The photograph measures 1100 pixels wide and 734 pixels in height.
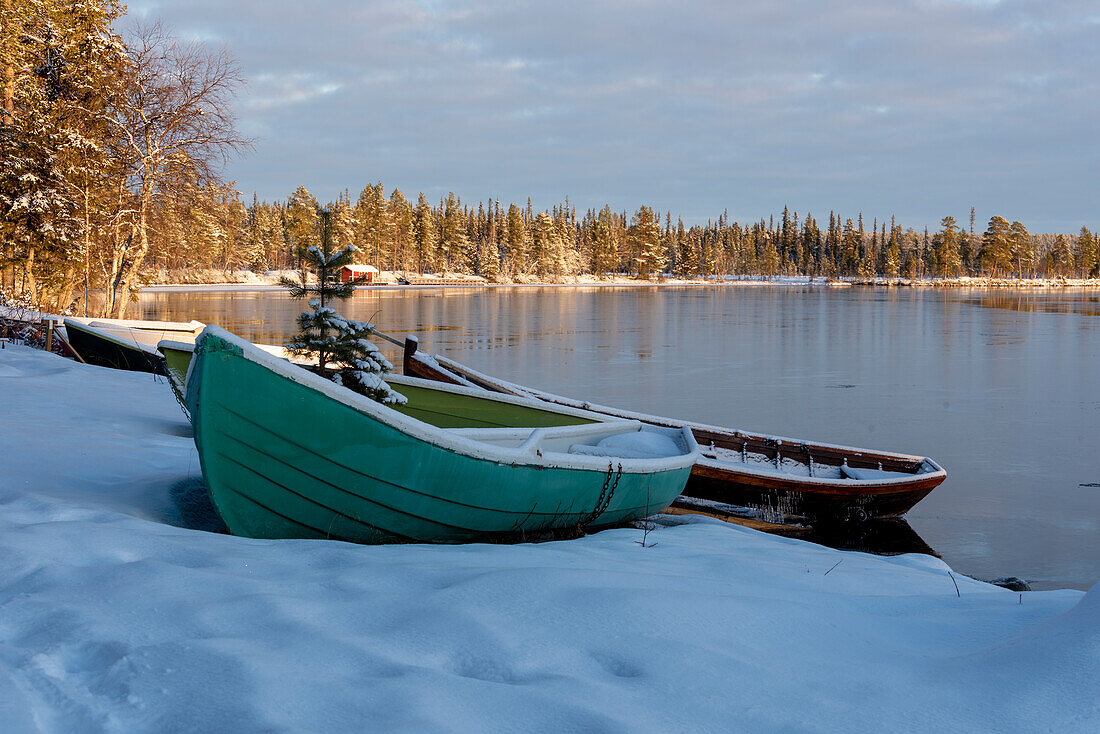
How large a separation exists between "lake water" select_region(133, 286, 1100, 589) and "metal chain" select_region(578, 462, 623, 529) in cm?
394

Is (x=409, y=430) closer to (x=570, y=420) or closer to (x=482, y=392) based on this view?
(x=482, y=392)

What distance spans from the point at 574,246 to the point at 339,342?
426 feet

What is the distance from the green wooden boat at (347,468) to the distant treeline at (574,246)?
6976 centimetres

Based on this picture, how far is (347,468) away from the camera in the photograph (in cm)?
475

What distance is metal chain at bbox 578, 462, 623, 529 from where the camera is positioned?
5.98 m

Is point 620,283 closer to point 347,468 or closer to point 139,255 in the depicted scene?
point 139,255

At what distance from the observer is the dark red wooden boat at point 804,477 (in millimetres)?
8469

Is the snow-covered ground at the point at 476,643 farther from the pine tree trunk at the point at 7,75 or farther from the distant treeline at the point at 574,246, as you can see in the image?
the distant treeline at the point at 574,246

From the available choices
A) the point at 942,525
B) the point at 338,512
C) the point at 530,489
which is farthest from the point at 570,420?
the point at 942,525

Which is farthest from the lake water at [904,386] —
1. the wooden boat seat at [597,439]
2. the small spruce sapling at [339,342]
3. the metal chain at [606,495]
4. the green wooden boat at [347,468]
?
the small spruce sapling at [339,342]

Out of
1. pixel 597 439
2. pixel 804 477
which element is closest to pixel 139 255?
pixel 597 439

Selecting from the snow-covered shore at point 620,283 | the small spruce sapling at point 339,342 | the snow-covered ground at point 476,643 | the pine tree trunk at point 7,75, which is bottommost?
the snow-covered ground at point 476,643

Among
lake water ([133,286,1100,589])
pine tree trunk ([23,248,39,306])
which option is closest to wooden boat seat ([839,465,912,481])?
lake water ([133,286,1100,589])

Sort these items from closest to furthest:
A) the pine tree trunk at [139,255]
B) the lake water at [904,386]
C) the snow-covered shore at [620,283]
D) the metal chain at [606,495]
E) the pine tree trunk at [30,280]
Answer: the metal chain at [606,495] → the lake water at [904,386] → the pine tree trunk at [139,255] → the pine tree trunk at [30,280] → the snow-covered shore at [620,283]
